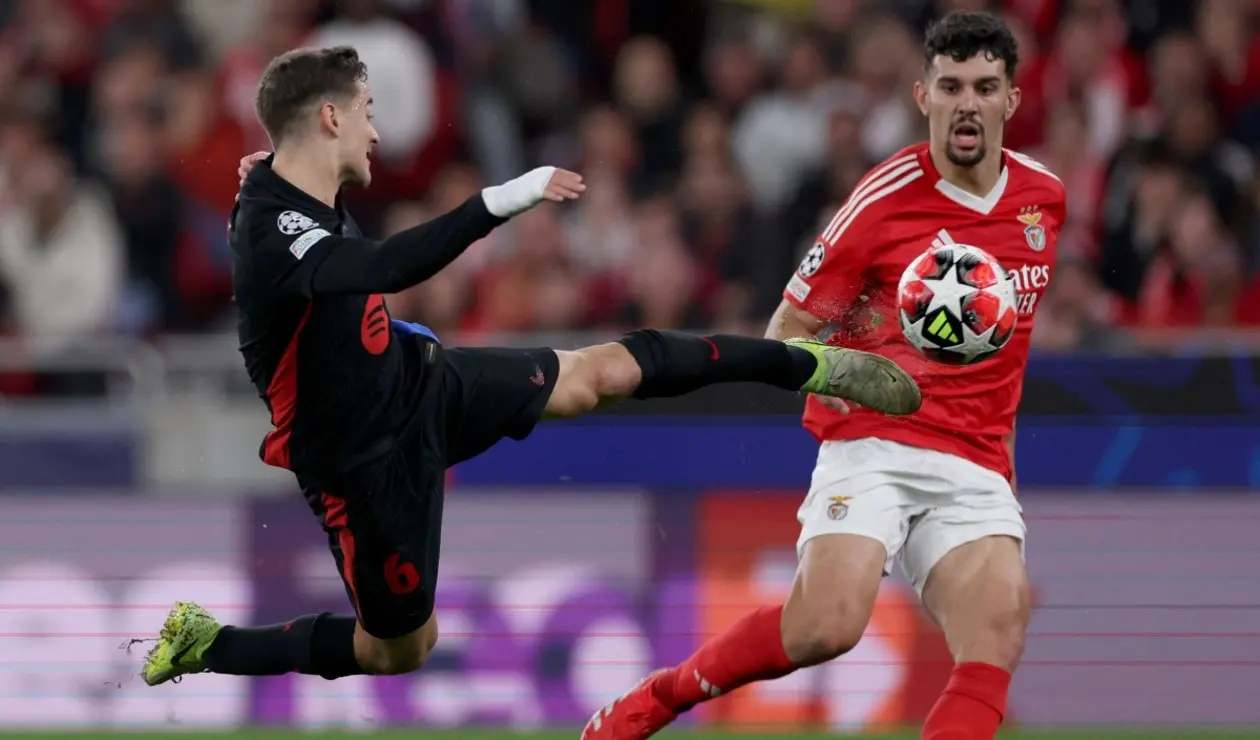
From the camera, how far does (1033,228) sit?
6367mm

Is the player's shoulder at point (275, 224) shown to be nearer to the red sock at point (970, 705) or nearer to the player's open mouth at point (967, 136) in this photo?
the player's open mouth at point (967, 136)

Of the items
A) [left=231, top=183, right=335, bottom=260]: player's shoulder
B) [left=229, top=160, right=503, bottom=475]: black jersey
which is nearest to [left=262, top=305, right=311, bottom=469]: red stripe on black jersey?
[left=229, top=160, right=503, bottom=475]: black jersey

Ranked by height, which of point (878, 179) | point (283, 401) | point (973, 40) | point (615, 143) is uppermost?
point (973, 40)

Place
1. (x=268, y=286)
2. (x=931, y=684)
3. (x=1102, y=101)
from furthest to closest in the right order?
(x=1102, y=101) → (x=931, y=684) → (x=268, y=286)

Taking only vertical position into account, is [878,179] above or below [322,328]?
above

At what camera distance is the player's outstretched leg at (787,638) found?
5.96 metres

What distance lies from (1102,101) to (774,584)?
11.7 ft

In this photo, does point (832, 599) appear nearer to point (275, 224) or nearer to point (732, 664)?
point (732, 664)

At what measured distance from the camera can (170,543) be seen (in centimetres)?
842

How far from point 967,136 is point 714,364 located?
1019 mm

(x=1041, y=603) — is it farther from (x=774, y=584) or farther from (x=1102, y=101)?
(x=1102, y=101)

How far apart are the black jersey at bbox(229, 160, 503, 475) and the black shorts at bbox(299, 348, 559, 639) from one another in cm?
7

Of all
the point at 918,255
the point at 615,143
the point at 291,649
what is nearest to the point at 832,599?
the point at 918,255

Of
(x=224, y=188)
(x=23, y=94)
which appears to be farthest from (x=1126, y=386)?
(x=23, y=94)
